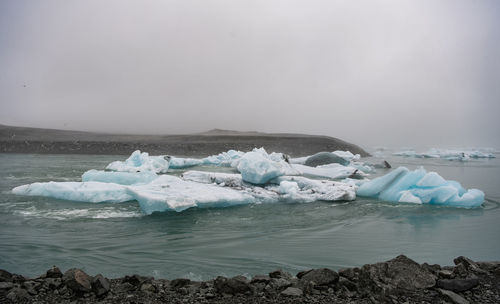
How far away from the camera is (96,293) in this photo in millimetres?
2615

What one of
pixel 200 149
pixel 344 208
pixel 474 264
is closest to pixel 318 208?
pixel 344 208

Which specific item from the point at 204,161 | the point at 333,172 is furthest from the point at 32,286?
the point at 204,161

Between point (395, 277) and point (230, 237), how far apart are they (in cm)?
238

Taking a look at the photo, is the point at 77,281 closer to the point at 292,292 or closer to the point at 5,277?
the point at 5,277

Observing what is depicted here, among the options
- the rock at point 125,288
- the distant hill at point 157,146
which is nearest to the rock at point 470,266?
the rock at point 125,288

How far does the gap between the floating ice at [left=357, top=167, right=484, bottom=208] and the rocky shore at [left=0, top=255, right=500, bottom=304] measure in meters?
4.72

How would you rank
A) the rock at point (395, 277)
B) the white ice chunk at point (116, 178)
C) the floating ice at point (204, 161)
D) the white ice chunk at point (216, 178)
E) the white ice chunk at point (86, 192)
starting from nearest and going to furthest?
the rock at point (395, 277)
the white ice chunk at point (86, 192)
the white ice chunk at point (216, 178)
the white ice chunk at point (116, 178)
the floating ice at point (204, 161)

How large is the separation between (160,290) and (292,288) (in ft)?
3.37

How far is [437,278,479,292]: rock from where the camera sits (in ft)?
8.86

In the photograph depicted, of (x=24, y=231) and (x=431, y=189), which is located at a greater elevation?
(x=431, y=189)

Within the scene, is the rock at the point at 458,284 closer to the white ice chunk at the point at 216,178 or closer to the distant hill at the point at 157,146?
the white ice chunk at the point at 216,178

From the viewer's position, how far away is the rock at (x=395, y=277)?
8.84 feet

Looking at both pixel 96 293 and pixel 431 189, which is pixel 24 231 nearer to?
pixel 96 293

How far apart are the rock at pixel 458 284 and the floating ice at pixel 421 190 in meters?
4.86
